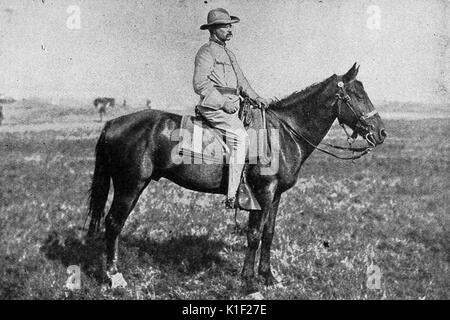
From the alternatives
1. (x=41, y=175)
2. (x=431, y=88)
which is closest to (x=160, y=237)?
(x=41, y=175)

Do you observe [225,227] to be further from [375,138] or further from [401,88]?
[401,88]

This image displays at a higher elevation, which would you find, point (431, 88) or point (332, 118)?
A: point (431, 88)

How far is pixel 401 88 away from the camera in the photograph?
12.1 meters

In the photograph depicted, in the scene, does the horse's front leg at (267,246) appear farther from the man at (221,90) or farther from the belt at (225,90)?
the belt at (225,90)

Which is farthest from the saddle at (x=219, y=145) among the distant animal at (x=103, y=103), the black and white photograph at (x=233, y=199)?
the distant animal at (x=103, y=103)

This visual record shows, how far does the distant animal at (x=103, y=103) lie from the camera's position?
79.3ft

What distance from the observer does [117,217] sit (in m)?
6.60

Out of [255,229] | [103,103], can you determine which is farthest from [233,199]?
[103,103]

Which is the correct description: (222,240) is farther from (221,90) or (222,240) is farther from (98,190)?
(221,90)

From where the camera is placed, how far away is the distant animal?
24156mm

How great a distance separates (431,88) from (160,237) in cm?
646

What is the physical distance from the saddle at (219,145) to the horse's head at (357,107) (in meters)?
1.25

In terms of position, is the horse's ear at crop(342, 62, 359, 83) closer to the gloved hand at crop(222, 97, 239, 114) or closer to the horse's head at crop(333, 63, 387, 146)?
the horse's head at crop(333, 63, 387, 146)

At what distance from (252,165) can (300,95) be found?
1419 mm
